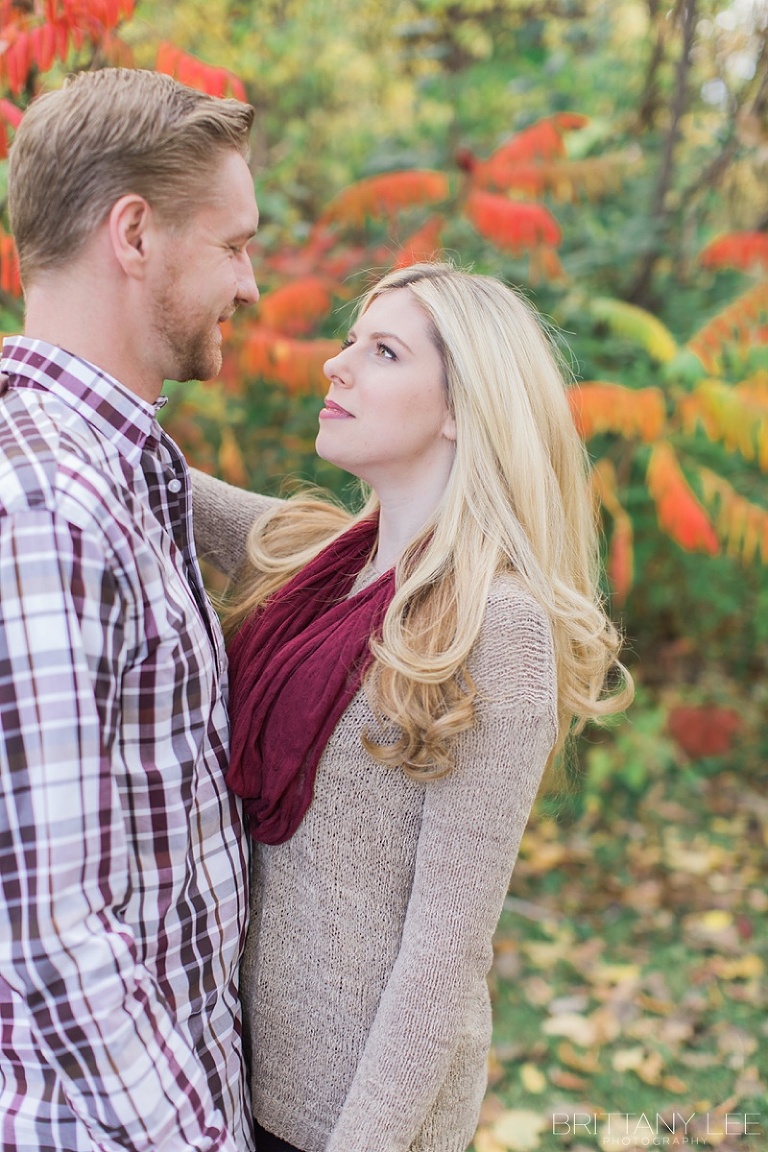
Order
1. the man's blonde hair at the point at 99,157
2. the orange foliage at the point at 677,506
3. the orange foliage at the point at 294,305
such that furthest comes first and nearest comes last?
the orange foliage at the point at 677,506, the orange foliage at the point at 294,305, the man's blonde hair at the point at 99,157

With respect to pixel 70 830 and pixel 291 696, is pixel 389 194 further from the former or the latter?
pixel 70 830

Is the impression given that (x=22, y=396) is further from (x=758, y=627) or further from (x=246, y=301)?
(x=758, y=627)

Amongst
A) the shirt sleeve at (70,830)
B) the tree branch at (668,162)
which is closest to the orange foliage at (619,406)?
the tree branch at (668,162)

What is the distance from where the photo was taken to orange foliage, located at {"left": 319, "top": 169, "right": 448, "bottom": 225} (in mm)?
4445

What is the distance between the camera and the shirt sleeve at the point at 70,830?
1.30 m

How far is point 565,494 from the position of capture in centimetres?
213

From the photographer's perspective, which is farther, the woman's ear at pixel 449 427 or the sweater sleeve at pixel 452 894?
the woman's ear at pixel 449 427

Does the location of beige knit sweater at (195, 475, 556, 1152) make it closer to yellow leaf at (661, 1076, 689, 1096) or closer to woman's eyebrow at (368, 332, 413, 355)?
woman's eyebrow at (368, 332, 413, 355)

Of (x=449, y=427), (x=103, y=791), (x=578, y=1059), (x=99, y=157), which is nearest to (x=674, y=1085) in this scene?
(x=578, y=1059)

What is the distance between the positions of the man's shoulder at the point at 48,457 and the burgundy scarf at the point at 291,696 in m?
0.50

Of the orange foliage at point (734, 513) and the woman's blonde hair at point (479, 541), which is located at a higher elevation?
the woman's blonde hair at point (479, 541)

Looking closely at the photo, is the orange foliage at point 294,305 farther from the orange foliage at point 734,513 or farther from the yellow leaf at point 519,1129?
the yellow leaf at point 519,1129

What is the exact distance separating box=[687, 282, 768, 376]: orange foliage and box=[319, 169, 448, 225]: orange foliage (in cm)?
130

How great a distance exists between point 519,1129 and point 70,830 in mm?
2650
